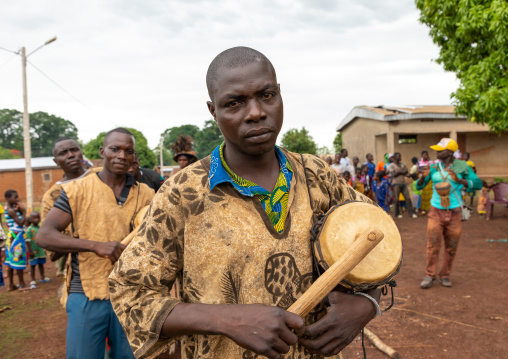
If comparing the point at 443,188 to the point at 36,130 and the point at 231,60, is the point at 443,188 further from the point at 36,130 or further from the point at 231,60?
the point at 36,130

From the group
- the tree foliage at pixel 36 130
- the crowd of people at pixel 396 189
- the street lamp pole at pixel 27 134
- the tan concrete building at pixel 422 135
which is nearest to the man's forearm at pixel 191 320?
the crowd of people at pixel 396 189

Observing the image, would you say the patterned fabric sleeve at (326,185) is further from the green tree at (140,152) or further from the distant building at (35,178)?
the green tree at (140,152)

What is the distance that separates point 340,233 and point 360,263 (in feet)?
0.42

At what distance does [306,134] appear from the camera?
25.2 meters

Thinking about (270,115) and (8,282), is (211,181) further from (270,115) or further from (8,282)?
(8,282)

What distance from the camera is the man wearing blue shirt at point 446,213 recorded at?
517cm

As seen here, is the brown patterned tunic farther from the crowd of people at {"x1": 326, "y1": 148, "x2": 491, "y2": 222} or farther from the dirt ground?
the crowd of people at {"x1": 326, "y1": 148, "x2": 491, "y2": 222}

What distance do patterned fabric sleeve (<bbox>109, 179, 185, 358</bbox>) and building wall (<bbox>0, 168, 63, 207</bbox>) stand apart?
25497 mm

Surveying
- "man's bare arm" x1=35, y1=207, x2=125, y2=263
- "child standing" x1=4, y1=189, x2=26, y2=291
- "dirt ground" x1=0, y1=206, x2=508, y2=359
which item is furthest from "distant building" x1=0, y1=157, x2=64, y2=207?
"man's bare arm" x1=35, y1=207, x2=125, y2=263

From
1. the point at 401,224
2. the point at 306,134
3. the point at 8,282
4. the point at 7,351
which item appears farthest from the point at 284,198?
the point at 306,134

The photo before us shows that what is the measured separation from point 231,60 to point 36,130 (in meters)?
75.5

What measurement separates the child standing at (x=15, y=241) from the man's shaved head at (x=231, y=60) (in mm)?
6175

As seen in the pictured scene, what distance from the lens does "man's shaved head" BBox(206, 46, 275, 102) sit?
1.33 metres

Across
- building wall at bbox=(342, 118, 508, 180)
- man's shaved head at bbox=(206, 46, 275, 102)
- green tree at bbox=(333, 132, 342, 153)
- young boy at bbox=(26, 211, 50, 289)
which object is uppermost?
green tree at bbox=(333, 132, 342, 153)
